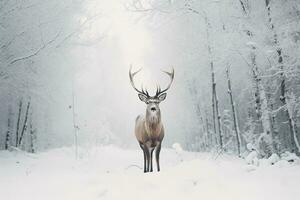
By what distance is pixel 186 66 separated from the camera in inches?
731

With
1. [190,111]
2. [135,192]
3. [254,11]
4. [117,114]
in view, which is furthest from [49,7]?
[117,114]

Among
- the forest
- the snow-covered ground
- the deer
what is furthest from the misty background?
the snow-covered ground

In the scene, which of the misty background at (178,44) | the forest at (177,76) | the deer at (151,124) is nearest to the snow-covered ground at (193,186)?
the forest at (177,76)

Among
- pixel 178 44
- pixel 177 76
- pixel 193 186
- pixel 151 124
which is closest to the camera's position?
pixel 193 186

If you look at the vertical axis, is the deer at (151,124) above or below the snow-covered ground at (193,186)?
above

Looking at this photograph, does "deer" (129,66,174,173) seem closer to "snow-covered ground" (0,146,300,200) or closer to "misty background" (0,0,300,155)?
"misty background" (0,0,300,155)

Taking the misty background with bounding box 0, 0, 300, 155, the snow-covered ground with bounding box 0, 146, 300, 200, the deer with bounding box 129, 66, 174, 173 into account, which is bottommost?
the snow-covered ground with bounding box 0, 146, 300, 200

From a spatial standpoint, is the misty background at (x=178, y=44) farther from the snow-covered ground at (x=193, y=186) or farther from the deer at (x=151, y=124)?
the snow-covered ground at (x=193, y=186)

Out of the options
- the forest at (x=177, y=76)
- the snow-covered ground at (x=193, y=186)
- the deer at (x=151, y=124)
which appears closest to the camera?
the snow-covered ground at (x=193, y=186)

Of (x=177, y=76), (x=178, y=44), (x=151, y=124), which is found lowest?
(x=151, y=124)

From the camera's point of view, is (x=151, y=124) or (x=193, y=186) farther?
(x=151, y=124)

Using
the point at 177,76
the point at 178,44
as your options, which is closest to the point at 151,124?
the point at 178,44

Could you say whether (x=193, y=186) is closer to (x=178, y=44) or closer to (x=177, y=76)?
(x=178, y=44)

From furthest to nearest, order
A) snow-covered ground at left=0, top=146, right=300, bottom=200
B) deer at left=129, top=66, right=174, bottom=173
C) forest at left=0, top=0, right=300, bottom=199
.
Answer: deer at left=129, top=66, right=174, bottom=173 → forest at left=0, top=0, right=300, bottom=199 → snow-covered ground at left=0, top=146, right=300, bottom=200
